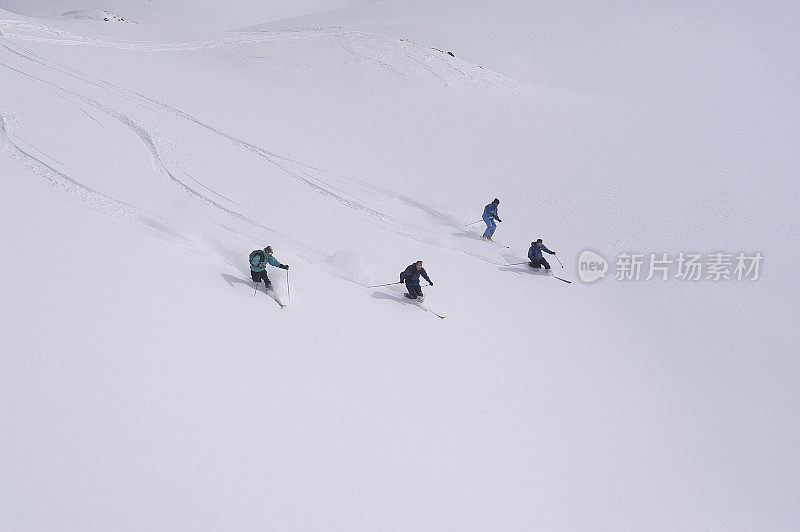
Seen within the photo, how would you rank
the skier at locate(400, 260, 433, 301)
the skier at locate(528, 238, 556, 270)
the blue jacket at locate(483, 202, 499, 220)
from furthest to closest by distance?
1. the blue jacket at locate(483, 202, 499, 220)
2. the skier at locate(528, 238, 556, 270)
3. the skier at locate(400, 260, 433, 301)

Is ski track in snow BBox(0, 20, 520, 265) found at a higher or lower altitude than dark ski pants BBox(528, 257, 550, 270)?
higher

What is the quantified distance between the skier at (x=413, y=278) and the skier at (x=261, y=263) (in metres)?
2.36

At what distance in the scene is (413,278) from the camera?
372 inches

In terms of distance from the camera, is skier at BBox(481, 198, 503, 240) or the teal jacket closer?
the teal jacket

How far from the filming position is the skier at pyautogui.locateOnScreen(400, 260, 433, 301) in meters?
9.38

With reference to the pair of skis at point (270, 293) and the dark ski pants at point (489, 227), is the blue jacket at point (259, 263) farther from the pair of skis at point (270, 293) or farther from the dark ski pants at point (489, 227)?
the dark ski pants at point (489, 227)

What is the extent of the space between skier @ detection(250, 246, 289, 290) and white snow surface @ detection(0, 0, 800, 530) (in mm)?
305

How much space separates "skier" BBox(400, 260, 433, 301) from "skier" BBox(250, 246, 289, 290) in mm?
2358

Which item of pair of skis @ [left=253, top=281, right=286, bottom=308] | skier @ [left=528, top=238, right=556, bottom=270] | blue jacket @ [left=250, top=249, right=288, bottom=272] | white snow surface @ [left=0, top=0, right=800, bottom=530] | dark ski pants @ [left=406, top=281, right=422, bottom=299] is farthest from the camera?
skier @ [left=528, top=238, right=556, bottom=270]

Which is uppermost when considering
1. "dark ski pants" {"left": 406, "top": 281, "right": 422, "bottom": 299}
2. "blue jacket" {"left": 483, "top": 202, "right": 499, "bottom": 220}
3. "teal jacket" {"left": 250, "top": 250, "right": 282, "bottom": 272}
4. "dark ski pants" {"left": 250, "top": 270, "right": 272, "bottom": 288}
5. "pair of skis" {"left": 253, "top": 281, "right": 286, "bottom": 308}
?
"blue jacket" {"left": 483, "top": 202, "right": 499, "bottom": 220}

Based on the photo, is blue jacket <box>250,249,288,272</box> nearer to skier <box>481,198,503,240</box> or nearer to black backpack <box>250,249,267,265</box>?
black backpack <box>250,249,267,265</box>

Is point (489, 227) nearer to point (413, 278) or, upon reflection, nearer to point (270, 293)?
point (413, 278)

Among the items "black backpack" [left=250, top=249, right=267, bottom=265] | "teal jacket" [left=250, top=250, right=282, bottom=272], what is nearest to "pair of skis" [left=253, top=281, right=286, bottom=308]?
"teal jacket" [left=250, top=250, right=282, bottom=272]

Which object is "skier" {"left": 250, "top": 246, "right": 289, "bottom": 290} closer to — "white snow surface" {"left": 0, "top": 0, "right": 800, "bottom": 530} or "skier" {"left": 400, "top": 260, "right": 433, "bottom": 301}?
"white snow surface" {"left": 0, "top": 0, "right": 800, "bottom": 530}
